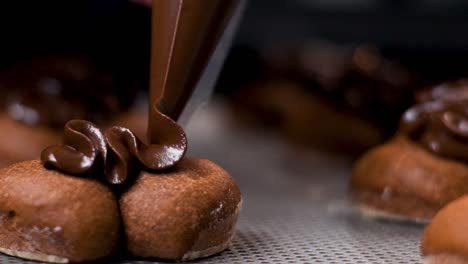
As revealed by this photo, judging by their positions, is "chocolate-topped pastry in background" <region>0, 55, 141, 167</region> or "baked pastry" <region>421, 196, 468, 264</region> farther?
"chocolate-topped pastry in background" <region>0, 55, 141, 167</region>

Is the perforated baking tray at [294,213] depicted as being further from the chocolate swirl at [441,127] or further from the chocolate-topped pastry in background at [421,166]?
the chocolate swirl at [441,127]

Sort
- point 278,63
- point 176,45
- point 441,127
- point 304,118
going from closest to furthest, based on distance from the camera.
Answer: point 176,45 < point 441,127 < point 304,118 < point 278,63

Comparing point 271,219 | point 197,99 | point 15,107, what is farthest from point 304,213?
point 15,107

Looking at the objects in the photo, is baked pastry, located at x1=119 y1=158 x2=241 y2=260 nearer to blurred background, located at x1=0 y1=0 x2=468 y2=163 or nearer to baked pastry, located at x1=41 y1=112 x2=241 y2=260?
baked pastry, located at x1=41 y1=112 x2=241 y2=260

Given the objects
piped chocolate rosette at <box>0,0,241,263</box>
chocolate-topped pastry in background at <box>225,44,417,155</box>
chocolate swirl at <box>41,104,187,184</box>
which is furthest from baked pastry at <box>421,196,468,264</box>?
chocolate-topped pastry in background at <box>225,44,417,155</box>

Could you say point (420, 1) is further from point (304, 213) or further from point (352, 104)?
point (304, 213)

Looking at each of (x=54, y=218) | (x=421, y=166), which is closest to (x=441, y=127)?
(x=421, y=166)

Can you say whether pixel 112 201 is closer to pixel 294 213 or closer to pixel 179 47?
pixel 179 47
